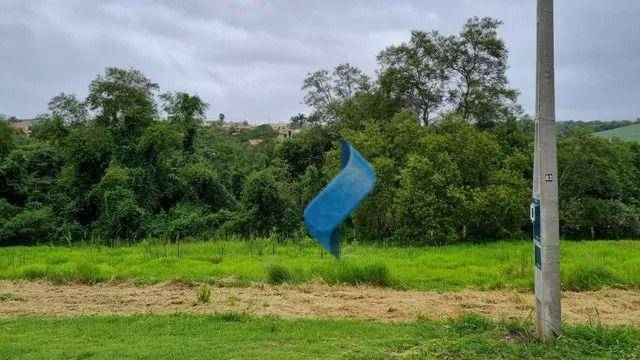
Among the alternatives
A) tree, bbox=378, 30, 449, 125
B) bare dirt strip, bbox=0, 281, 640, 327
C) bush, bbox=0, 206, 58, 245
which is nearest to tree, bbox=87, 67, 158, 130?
bush, bbox=0, 206, 58, 245

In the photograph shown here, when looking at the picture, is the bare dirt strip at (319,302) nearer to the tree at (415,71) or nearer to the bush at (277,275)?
the bush at (277,275)

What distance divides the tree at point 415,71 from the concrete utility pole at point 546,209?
1929 centimetres

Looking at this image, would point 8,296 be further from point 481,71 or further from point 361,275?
point 481,71

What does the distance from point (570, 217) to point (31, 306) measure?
20.3 meters

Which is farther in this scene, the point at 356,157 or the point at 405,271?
the point at 405,271

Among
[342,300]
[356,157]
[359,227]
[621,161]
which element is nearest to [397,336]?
[356,157]

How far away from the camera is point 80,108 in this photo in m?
28.5

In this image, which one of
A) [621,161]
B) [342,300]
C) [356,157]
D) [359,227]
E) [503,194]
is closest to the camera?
[356,157]

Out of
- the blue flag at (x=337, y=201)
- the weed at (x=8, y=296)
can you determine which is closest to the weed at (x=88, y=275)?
the weed at (x=8, y=296)

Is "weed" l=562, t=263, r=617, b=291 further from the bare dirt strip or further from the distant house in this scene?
the distant house

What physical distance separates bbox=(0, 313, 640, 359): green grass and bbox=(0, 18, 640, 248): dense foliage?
11.9 meters

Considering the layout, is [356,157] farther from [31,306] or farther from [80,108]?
[80,108]

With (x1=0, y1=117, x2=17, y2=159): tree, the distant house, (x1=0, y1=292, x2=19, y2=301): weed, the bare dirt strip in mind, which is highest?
the distant house

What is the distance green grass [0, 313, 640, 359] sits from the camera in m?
5.72
